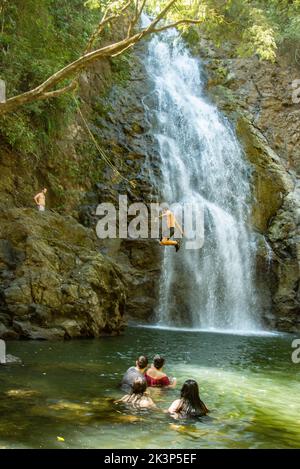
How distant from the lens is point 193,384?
7.60 meters

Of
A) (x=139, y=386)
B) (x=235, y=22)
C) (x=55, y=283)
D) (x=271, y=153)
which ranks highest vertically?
(x=271, y=153)

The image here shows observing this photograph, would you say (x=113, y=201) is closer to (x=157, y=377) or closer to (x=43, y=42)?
(x=43, y=42)

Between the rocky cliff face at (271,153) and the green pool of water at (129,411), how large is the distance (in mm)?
7914

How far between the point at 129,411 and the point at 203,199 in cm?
1684

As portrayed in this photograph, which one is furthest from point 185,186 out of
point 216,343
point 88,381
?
point 88,381

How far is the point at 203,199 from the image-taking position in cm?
2389

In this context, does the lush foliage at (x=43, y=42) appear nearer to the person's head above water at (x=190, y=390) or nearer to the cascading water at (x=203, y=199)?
the cascading water at (x=203, y=199)

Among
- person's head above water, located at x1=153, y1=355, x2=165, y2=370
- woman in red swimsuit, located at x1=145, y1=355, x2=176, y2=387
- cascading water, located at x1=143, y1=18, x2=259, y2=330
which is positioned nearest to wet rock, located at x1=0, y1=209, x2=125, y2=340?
cascading water, located at x1=143, y1=18, x2=259, y2=330

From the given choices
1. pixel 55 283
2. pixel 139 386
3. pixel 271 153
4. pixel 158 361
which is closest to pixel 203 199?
pixel 271 153

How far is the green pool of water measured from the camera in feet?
21.8

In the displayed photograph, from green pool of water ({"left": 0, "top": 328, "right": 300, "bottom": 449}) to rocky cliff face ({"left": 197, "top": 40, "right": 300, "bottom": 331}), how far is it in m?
7.91

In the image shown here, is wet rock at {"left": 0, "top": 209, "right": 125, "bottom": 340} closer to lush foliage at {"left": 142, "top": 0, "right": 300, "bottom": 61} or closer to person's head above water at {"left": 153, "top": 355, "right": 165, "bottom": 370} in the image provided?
person's head above water at {"left": 153, "top": 355, "right": 165, "bottom": 370}

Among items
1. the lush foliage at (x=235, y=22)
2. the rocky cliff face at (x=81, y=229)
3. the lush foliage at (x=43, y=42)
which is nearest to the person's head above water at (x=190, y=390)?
the rocky cliff face at (x=81, y=229)
